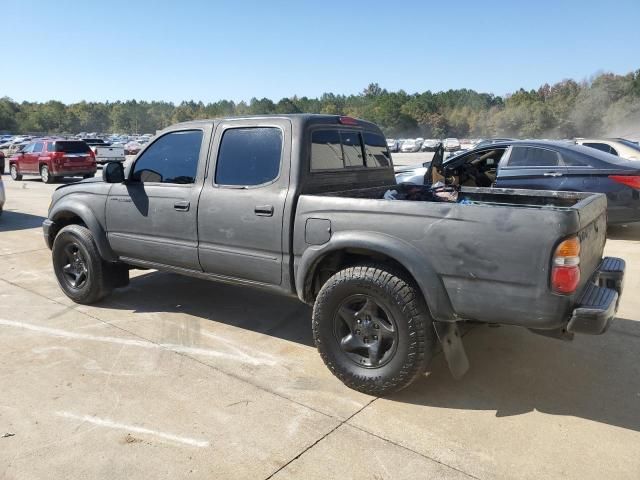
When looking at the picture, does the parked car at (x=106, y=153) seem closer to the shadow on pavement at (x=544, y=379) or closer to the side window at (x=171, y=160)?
the side window at (x=171, y=160)

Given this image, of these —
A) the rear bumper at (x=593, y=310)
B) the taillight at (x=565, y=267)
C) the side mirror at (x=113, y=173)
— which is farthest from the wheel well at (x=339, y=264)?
the side mirror at (x=113, y=173)

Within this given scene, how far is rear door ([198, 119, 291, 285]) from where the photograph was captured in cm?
377

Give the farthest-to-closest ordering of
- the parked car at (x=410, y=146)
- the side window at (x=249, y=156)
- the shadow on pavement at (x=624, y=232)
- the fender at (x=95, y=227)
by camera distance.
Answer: the parked car at (x=410, y=146)
the shadow on pavement at (x=624, y=232)
the fender at (x=95, y=227)
the side window at (x=249, y=156)

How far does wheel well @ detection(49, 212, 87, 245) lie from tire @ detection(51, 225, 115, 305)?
0.48 feet

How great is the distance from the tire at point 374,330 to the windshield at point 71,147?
18123 mm

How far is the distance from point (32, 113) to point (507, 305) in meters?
143

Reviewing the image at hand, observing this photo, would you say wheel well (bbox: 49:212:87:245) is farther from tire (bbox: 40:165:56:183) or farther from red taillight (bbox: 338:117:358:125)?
tire (bbox: 40:165:56:183)

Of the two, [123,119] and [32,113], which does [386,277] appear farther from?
[123,119]

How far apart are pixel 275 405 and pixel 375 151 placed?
2.63 metres

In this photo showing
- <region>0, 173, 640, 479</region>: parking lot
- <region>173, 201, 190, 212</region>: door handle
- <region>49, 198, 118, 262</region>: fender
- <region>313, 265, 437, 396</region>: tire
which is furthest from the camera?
<region>49, 198, 118, 262</region>: fender

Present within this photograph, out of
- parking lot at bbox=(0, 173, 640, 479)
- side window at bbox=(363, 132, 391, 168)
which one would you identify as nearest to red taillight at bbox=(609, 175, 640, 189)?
parking lot at bbox=(0, 173, 640, 479)

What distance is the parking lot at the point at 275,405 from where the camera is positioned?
2680mm

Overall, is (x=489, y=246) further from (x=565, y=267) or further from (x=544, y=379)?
(x=544, y=379)

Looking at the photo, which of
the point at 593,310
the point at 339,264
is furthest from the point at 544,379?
the point at 339,264
